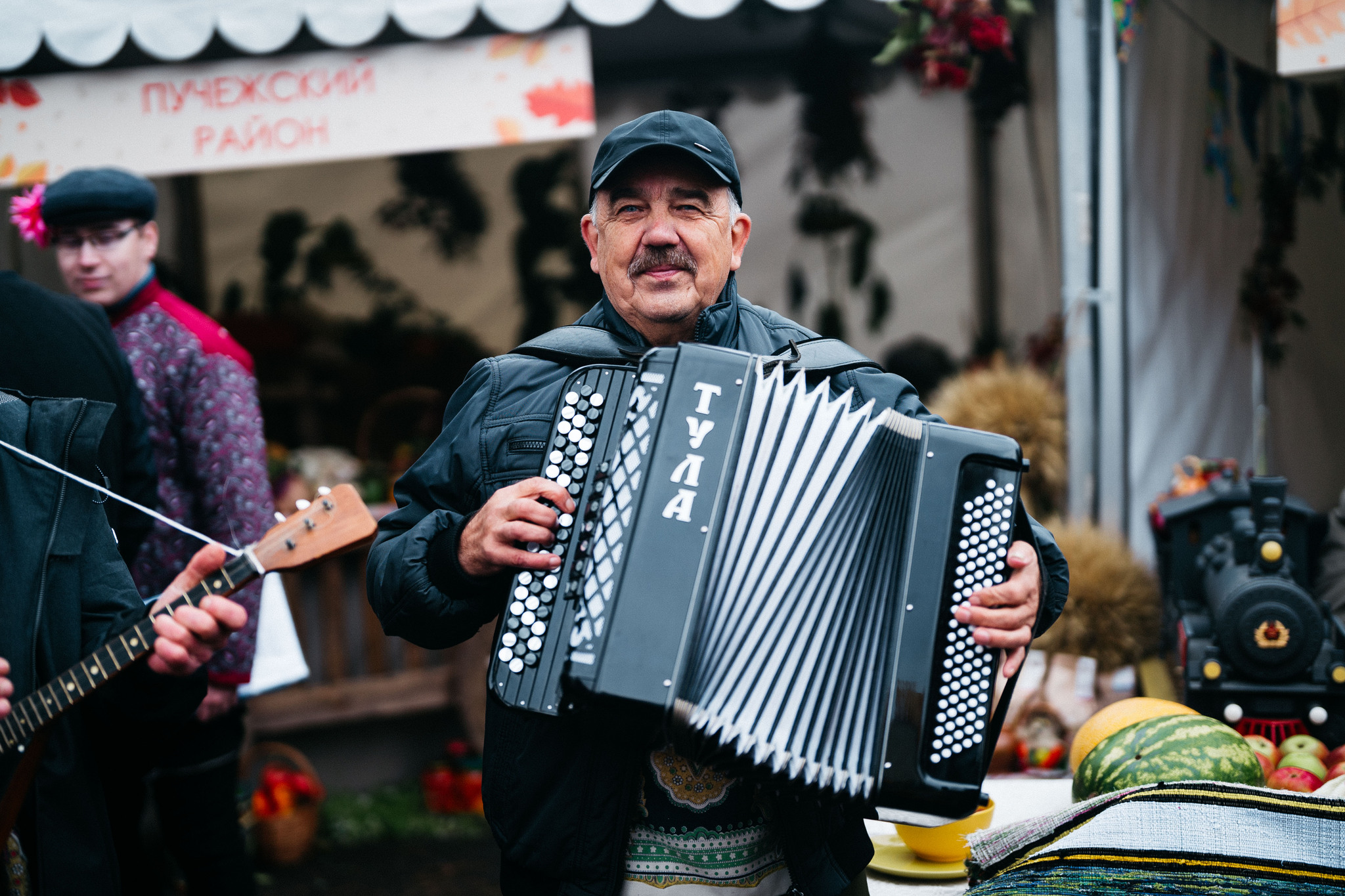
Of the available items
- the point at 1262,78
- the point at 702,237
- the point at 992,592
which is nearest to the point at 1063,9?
the point at 1262,78

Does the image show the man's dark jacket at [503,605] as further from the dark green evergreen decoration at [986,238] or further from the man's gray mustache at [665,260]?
the dark green evergreen decoration at [986,238]

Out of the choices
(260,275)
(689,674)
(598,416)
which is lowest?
(689,674)

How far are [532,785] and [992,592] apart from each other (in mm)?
718

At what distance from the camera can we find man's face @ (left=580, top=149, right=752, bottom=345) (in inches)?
70.5

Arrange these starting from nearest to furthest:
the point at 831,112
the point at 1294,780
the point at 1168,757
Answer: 1. the point at 1168,757
2. the point at 1294,780
3. the point at 831,112

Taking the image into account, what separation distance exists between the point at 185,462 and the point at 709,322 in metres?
1.78

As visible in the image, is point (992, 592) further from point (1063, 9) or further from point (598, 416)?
point (1063, 9)

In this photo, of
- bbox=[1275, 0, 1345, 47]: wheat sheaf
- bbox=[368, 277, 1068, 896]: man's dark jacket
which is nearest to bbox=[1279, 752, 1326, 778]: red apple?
bbox=[368, 277, 1068, 896]: man's dark jacket

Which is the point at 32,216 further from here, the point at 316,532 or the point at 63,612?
the point at 316,532

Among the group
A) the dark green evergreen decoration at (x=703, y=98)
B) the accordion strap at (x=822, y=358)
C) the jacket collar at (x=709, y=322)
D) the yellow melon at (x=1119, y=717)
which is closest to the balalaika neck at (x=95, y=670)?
the jacket collar at (x=709, y=322)

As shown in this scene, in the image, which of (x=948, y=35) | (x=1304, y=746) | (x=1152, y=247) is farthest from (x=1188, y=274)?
(x=1304, y=746)

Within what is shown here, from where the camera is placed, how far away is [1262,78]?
14.0ft

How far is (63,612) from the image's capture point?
1.92 metres

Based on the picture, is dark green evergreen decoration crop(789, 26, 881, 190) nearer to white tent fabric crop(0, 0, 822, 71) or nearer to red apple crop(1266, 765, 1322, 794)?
white tent fabric crop(0, 0, 822, 71)
